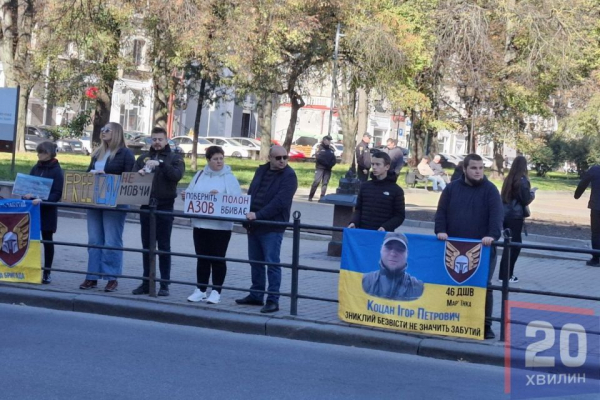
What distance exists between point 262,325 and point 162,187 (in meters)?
2.05

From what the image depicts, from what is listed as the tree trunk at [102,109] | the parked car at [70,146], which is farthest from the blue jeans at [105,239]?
the parked car at [70,146]

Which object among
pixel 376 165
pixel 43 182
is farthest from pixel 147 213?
pixel 376 165

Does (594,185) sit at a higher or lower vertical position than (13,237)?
higher

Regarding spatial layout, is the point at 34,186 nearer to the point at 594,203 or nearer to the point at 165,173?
the point at 165,173

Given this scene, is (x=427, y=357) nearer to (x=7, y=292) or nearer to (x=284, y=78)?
(x=7, y=292)

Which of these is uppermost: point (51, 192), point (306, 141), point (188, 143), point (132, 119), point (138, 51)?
point (138, 51)

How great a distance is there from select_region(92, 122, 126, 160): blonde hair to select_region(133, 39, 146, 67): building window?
28.4m

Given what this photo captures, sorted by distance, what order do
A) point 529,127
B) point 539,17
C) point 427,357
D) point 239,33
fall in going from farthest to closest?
point 529,127 → point 539,17 → point 239,33 → point 427,357

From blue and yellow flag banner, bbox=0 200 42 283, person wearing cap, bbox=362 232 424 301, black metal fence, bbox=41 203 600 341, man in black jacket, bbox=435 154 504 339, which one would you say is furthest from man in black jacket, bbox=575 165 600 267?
blue and yellow flag banner, bbox=0 200 42 283

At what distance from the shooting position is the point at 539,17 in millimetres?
38188

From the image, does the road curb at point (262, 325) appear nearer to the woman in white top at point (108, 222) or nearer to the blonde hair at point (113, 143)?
the woman in white top at point (108, 222)

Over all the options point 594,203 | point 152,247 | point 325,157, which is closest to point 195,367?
point 152,247

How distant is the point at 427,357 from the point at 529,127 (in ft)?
140

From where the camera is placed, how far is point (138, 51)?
41.1 meters
